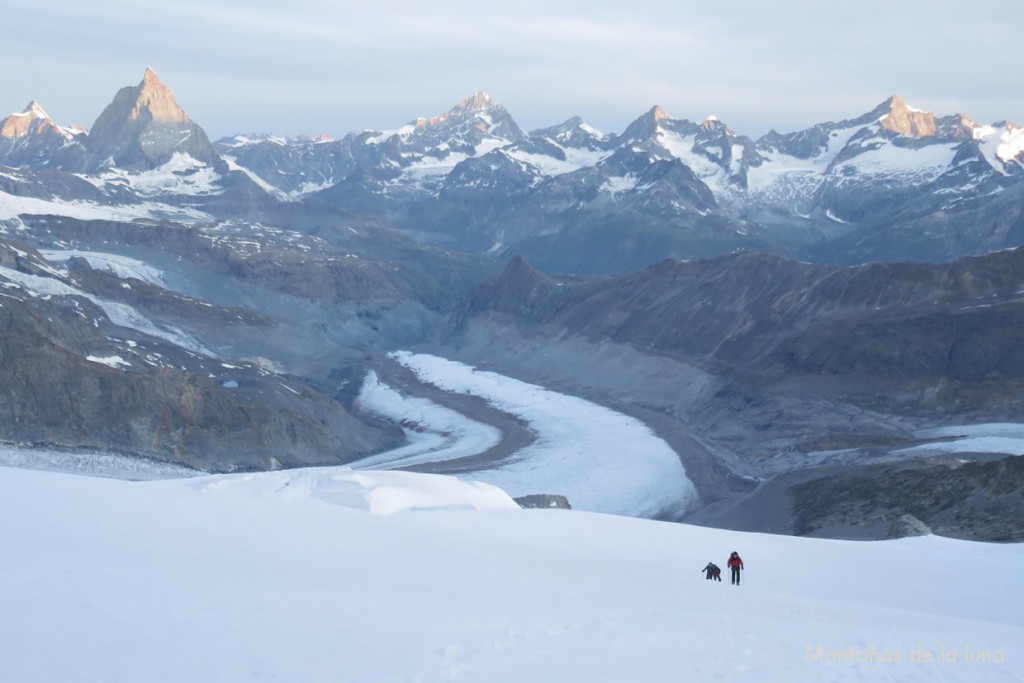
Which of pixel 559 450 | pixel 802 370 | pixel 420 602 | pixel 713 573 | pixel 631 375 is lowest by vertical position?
pixel 559 450

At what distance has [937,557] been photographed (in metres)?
33.8

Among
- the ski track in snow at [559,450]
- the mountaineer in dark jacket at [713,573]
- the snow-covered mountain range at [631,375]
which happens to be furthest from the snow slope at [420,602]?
the ski track in snow at [559,450]

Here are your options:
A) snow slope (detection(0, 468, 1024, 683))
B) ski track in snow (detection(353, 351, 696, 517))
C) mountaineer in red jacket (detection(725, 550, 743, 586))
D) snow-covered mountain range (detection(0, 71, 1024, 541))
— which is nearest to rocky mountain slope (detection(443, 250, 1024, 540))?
snow-covered mountain range (detection(0, 71, 1024, 541))

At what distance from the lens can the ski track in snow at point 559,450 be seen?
7219 centimetres

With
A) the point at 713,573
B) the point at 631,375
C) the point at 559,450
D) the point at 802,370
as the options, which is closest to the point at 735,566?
the point at 713,573

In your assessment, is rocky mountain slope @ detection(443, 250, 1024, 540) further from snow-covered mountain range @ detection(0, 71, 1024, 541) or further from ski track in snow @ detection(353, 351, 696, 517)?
ski track in snow @ detection(353, 351, 696, 517)

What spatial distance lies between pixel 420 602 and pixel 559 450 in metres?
68.8

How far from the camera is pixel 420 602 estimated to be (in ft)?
61.8

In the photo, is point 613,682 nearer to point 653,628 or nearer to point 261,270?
point 653,628

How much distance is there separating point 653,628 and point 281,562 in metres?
7.33

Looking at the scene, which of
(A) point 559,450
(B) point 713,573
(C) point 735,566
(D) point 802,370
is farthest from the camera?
(D) point 802,370

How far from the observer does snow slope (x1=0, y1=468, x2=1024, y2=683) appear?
1527 centimetres

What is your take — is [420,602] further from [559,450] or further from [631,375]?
[631,375]

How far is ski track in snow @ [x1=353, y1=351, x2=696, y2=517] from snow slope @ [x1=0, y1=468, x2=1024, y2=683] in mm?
38567
